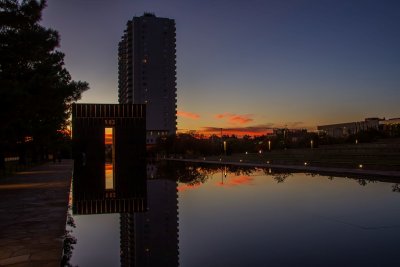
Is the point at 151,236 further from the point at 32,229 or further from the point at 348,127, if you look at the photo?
the point at 348,127

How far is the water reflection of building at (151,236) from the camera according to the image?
6.14 metres

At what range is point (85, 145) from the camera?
5684cm

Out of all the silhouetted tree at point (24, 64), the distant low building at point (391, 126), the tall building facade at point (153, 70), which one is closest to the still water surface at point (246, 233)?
the silhouetted tree at point (24, 64)

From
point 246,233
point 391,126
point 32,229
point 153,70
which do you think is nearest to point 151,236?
point 246,233

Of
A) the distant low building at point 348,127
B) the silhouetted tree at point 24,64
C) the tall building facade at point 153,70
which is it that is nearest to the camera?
the silhouetted tree at point 24,64

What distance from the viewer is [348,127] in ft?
266

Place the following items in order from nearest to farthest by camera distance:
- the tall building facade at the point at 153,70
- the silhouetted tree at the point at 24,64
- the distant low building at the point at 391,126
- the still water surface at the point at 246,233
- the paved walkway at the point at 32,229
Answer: the paved walkway at the point at 32,229 < the still water surface at the point at 246,233 < the silhouetted tree at the point at 24,64 < the distant low building at the point at 391,126 < the tall building facade at the point at 153,70

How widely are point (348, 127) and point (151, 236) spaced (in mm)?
79901

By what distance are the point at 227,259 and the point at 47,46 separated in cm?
1265

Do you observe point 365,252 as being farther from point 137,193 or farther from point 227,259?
point 137,193

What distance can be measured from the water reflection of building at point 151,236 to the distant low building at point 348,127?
61.3 m

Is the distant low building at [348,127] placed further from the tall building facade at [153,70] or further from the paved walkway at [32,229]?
the paved walkway at [32,229]

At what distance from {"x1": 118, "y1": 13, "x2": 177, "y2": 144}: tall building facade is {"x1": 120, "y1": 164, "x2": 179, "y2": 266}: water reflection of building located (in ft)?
362

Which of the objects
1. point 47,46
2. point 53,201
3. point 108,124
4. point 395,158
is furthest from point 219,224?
point 108,124
